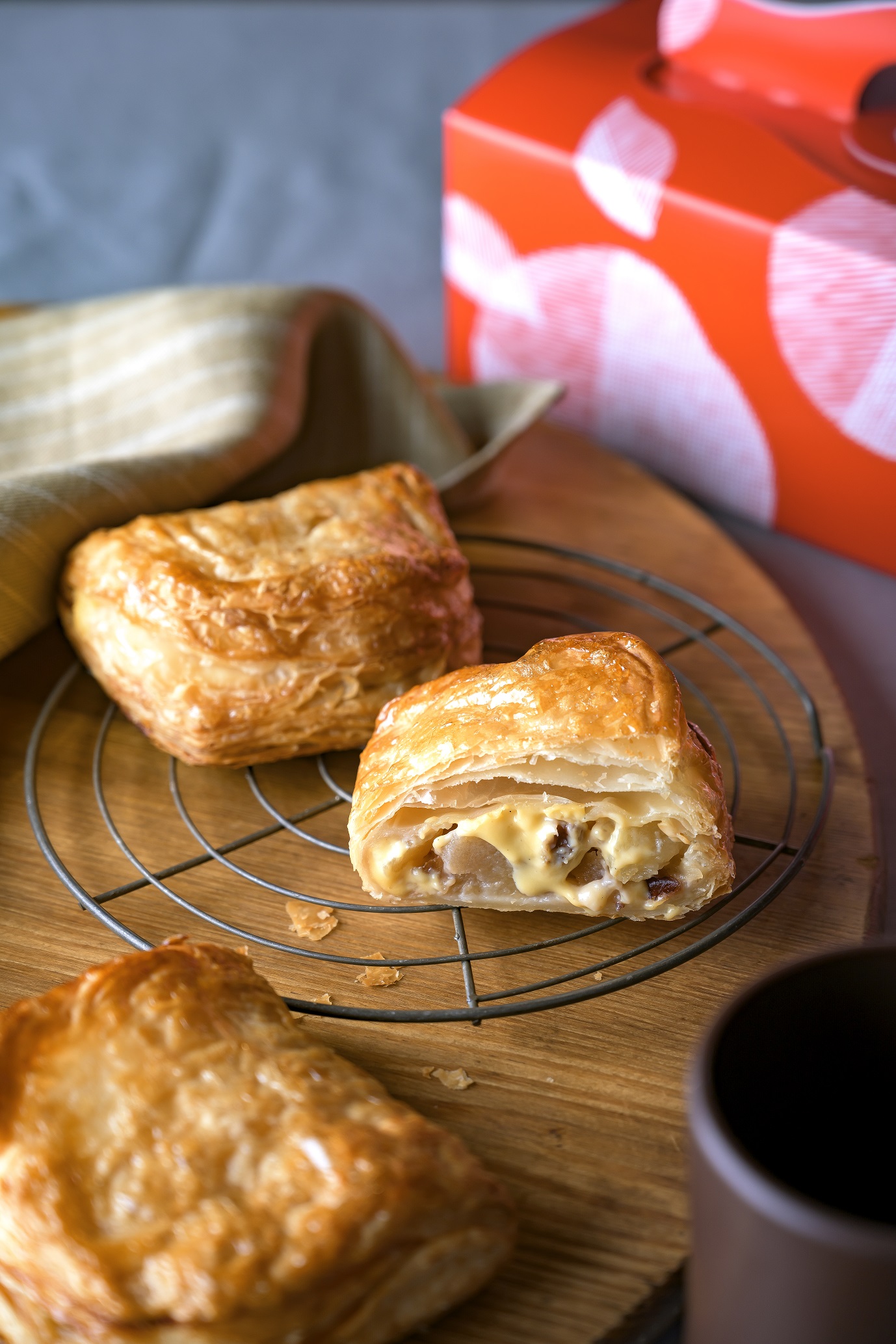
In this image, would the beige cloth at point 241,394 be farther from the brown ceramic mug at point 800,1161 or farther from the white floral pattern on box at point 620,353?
the brown ceramic mug at point 800,1161

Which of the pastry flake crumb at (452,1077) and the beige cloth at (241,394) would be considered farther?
the beige cloth at (241,394)

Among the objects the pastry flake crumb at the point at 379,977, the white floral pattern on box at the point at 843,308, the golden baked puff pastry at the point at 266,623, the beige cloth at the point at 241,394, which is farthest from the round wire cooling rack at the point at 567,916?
the white floral pattern on box at the point at 843,308

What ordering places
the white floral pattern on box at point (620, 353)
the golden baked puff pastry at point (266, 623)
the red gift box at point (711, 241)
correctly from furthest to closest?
the white floral pattern on box at point (620, 353) → the red gift box at point (711, 241) → the golden baked puff pastry at point (266, 623)

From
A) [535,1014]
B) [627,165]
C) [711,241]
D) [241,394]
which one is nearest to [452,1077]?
[535,1014]

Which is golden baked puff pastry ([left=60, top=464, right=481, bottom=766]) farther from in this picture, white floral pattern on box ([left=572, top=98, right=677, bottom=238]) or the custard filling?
white floral pattern on box ([left=572, top=98, right=677, bottom=238])

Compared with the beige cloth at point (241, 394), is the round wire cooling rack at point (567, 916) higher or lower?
lower

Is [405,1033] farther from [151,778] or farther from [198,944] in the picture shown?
[151,778]
